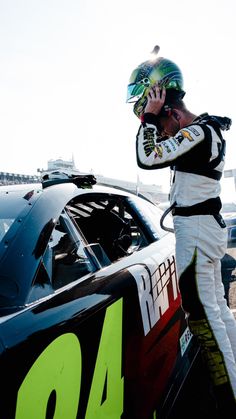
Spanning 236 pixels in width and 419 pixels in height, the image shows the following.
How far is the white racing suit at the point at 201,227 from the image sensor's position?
186 centimetres

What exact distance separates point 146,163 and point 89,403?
1266 millimetres

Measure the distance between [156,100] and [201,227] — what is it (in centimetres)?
81

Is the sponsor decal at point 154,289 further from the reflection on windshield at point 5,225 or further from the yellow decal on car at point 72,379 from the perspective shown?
the reflection on windshield at point 5,225

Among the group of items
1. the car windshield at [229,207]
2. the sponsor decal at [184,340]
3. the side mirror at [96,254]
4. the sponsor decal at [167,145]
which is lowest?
the car windshield at [229,207]

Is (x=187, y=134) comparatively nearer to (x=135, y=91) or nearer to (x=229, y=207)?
(x=135, y=91)

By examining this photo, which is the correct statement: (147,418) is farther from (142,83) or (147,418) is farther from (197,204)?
(142,83)

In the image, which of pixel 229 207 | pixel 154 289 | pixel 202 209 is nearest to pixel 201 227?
pixel 202 209

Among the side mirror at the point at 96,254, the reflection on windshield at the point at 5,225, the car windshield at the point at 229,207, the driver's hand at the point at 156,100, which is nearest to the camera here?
the reflection on windshield at the point at 5,225

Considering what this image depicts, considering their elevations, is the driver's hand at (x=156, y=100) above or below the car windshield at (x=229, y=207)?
above

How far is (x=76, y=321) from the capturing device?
113cm

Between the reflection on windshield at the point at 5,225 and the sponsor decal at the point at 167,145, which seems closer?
the reflection on windshield at the point at 5,225

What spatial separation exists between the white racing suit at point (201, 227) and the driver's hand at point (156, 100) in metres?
0.06

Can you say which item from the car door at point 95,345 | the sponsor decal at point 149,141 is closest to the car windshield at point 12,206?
the car door at point 95,345

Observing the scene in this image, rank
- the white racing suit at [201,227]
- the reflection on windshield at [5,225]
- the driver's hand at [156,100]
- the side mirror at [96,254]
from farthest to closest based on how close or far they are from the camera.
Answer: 1. the driver's hand at [156,100]
2. the white racing suit at [201,227]
3. the side mirror at [96,254]
4. the reflection on windshield at [5,225]
